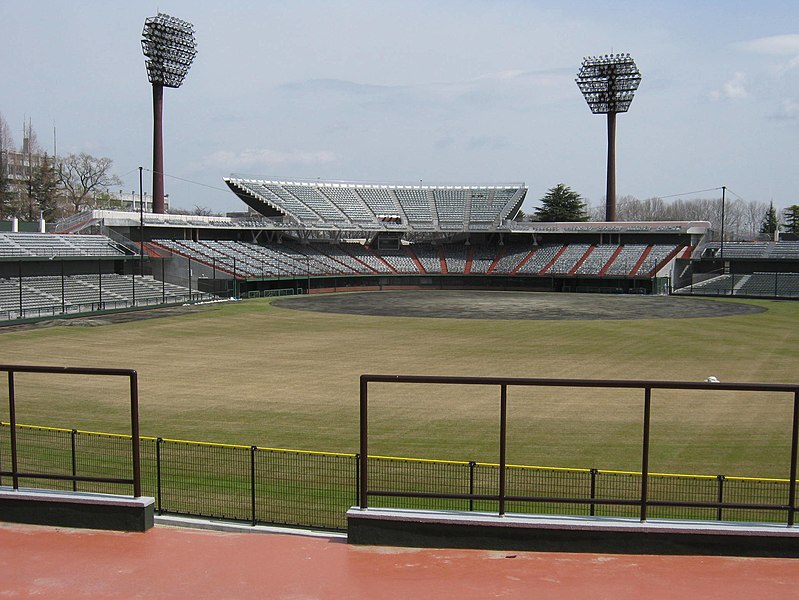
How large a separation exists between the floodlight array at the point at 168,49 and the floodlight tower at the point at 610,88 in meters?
54.1

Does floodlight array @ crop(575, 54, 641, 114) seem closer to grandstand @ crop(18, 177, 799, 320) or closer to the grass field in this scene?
grandstand @ crop(18, 177, 799, 320)

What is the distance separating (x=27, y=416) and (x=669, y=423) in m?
19.7

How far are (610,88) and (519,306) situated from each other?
162 feet

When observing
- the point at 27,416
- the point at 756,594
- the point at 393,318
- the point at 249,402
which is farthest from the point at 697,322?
the point at 756,594

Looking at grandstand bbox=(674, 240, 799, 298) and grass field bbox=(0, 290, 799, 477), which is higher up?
grandstand bbox=(674, 240, 799, 298)

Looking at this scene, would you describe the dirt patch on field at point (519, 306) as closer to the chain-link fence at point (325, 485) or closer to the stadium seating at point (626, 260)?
the stadium seating at point (626, 260)

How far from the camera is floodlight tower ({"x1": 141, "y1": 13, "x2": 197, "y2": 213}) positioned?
281 ft

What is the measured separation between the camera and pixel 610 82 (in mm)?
99875

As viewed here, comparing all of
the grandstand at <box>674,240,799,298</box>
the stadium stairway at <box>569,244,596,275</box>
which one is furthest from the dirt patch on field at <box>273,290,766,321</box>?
A: the stadium stairway at <box>569,244,596,275</box>

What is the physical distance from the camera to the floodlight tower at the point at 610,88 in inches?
3910

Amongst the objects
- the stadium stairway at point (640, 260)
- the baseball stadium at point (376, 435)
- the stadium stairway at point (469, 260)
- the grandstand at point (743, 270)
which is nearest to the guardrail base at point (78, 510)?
the baseball stadium at point (376, 435)

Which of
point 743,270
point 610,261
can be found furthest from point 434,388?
point 743,270

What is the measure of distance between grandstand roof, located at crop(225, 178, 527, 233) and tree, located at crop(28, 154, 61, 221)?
26.6 m

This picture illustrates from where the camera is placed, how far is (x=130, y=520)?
28.8 feet
